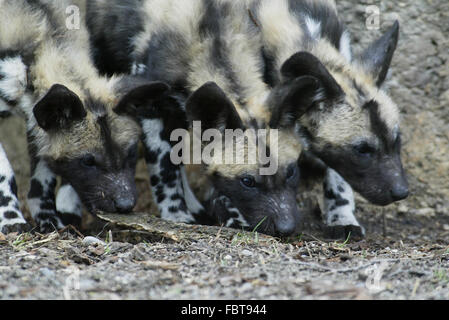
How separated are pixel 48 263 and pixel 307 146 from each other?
2.35 meters

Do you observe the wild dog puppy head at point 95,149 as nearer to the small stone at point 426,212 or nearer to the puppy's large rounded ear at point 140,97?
the puppy's large rounded ear at point 140,97

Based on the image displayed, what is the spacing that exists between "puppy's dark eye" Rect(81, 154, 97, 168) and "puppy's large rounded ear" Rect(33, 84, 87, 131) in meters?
0.25

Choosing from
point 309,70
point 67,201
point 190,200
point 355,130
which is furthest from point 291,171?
point 67,201

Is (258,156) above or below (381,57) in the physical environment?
below

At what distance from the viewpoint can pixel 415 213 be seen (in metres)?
6.99

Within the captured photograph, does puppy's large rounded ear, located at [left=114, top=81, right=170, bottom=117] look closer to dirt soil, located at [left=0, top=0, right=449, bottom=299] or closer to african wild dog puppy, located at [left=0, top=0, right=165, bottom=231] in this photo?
african wild dog puppy, located at [left=0, top=0, right=165, bottom=231]

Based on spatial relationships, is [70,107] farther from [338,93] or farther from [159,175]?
[338,93]

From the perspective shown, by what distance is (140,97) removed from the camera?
5348 mm

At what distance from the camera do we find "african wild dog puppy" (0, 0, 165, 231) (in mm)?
5246

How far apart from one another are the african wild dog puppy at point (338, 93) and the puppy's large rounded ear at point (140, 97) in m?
0.90

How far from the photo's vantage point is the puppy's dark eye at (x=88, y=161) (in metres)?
5.27

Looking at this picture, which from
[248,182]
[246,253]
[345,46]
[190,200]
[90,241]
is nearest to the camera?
[246,253]

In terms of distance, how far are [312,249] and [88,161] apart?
1.73 meters
